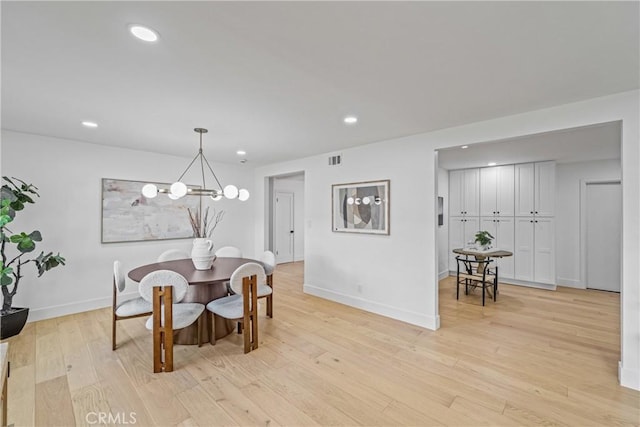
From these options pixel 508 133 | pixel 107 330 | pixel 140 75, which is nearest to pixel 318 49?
pixel 140 75

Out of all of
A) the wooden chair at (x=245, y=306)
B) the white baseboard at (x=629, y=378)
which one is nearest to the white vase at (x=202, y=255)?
the wooden chair at (x=245, y=306)

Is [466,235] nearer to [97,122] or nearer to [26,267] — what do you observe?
[97,122]

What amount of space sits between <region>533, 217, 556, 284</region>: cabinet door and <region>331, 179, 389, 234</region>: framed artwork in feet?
11.6

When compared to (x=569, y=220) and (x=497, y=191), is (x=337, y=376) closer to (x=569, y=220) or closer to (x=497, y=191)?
(x=497, y=191)

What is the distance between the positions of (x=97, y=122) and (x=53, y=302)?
2522 mm

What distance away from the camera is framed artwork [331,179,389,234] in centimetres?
394

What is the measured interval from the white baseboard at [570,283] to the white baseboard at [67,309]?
7831 millimetres

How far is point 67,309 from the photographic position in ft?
12.5

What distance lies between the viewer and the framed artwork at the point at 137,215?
417 cm

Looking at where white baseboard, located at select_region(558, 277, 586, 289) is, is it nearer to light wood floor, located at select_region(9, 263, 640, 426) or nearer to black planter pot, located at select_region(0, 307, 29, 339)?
light wood floor, located at select_region(9, 263, 640, 426)

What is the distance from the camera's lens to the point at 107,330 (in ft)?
10.9

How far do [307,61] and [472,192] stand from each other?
17.7 ft

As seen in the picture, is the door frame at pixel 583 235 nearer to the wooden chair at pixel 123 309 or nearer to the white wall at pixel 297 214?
the white wall at pixel 297 214

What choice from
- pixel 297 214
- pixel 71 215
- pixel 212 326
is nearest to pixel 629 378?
pixel 212 326
